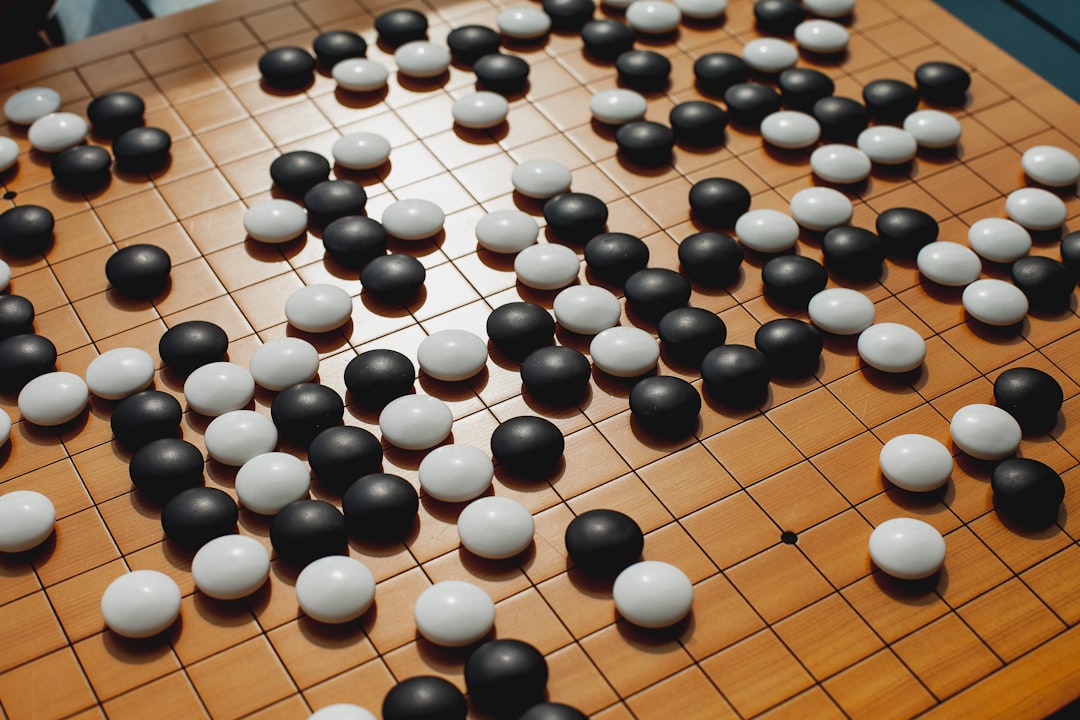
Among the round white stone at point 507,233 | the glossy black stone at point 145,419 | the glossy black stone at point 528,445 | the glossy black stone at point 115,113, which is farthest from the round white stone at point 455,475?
the glossy black stone at point 115,113

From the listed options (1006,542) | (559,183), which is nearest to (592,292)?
(559,183)

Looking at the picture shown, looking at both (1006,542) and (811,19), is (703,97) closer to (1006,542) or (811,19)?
(811,19)

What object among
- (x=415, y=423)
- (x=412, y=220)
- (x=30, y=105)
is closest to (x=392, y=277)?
(x=412, y=220)

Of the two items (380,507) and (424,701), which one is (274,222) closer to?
(380,507)

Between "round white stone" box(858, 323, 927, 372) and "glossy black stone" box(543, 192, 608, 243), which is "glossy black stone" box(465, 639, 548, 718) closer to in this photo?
"round white stone" box(858, 323, 927, 372)

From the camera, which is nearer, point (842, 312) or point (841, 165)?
point (842, 312)

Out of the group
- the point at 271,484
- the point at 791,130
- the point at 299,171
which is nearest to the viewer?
the point at 271,484
